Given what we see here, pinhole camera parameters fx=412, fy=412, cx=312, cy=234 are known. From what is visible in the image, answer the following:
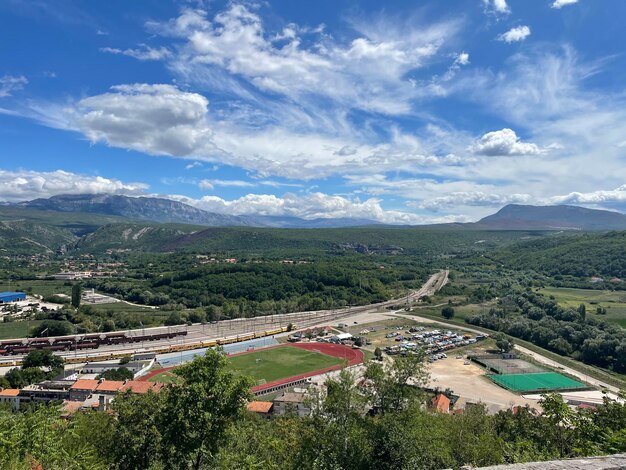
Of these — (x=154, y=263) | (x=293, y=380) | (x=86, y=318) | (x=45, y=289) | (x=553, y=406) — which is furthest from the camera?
(x=154, y=263)

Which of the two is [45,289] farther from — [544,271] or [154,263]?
[544,271]

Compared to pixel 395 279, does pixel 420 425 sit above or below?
above

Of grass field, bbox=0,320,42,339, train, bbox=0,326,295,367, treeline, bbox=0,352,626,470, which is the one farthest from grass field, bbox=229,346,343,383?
grass field, bbox=0,320,42,339

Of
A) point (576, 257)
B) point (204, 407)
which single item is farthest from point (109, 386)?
point (576, 257)

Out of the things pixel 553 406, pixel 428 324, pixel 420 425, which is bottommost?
pixel 428 324

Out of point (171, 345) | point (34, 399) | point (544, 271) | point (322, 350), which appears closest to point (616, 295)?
point (544, 271)

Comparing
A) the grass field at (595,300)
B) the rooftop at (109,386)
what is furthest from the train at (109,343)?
the grass field at (595,300)

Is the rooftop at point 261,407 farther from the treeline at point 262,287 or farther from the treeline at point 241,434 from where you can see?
the treeline at point 262,287
